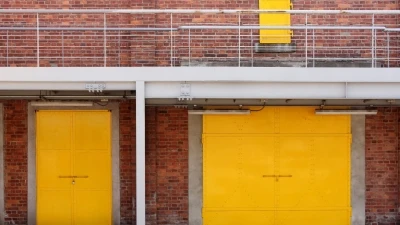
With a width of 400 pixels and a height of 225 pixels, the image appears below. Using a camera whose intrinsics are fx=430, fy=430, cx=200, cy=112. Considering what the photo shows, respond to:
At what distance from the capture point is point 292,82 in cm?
655

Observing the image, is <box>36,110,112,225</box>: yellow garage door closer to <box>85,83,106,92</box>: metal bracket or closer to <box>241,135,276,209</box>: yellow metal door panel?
<box>85,83,106,92</box>: metal bracket

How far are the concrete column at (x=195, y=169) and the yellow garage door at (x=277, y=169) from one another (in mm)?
109

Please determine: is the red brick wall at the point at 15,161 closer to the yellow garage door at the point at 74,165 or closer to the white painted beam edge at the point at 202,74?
the yellow garage door at the point at 74,165

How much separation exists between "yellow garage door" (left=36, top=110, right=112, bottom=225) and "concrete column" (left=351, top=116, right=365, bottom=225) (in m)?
4.97

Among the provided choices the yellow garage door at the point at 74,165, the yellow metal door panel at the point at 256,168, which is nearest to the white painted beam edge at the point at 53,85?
the yellow garage door at the point at 74,165

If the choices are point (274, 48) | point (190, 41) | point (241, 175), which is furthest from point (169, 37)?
point (241, 175)

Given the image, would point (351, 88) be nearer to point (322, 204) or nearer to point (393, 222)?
point (322, 204)

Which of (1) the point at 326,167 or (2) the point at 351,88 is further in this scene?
(1) the point at 326,167

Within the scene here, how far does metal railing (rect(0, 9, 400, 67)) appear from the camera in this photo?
8672mm

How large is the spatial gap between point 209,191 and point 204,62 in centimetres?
261

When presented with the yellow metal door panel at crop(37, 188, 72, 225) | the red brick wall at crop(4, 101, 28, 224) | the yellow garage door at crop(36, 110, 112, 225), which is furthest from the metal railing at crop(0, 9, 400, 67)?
the yellow metal door panel at crop(37, 188, 72, 225)

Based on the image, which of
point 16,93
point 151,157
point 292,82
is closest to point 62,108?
point 16,93

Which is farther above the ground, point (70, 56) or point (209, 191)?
point (70, 56)

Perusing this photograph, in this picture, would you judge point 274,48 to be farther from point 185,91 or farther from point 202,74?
point 185,91
